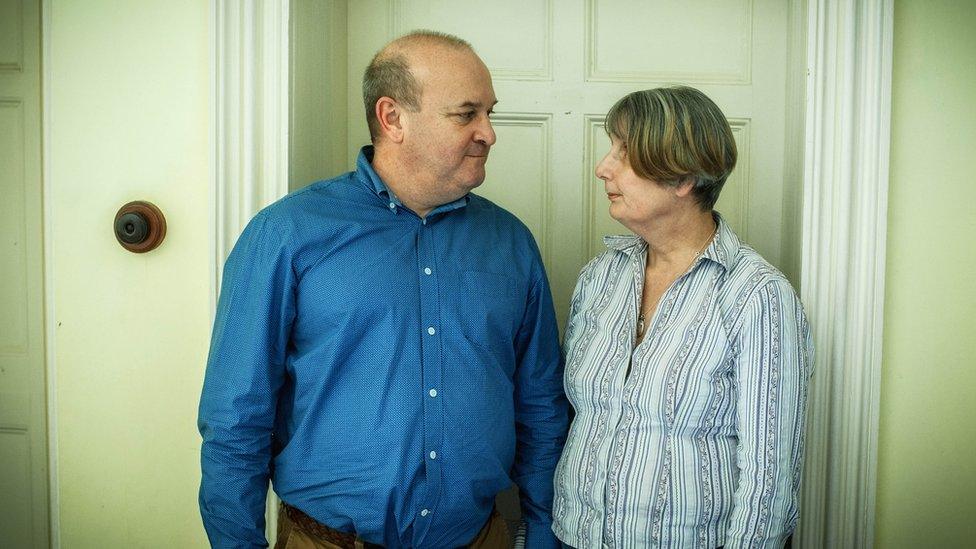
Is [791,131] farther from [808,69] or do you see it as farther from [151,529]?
[151,529]

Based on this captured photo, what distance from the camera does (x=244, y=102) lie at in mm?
1621

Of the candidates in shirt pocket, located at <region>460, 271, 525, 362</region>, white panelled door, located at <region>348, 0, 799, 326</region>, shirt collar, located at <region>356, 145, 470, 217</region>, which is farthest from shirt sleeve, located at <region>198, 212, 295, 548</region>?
→ white panelled door, located at <region>348, 0, 799, 326</region>

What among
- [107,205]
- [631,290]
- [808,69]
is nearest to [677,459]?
[631,290]

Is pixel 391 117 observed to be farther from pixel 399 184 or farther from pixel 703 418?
pixel 703 418

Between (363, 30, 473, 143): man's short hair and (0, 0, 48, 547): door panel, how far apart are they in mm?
997

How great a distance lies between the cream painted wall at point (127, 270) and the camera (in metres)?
1.66

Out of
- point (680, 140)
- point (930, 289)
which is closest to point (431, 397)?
point (680, 140)

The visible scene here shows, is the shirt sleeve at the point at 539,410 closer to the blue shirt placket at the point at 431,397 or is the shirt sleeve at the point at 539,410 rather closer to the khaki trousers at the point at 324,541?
the khaki trousers at the point at 324,541

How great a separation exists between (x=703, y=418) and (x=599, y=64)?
1038 millimetres

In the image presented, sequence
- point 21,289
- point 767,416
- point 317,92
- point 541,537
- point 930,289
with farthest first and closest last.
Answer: point 21,289
point 317,92
point 930,289
point 541,537
point 767,416

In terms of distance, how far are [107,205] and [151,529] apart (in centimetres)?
75

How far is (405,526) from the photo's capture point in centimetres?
138

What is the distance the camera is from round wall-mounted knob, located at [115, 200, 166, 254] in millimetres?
1615

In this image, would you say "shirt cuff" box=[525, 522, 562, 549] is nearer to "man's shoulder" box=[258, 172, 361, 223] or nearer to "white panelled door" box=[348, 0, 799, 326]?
"man's shoulder" box=[258, 172, 361, 223]
